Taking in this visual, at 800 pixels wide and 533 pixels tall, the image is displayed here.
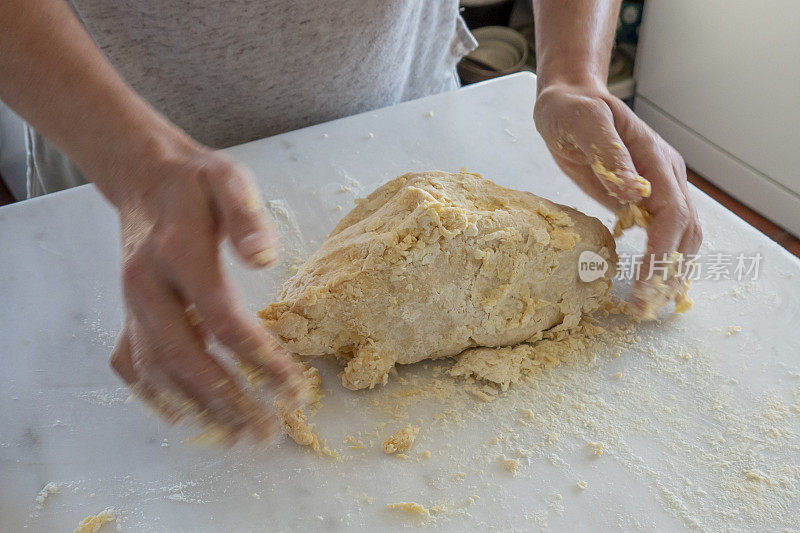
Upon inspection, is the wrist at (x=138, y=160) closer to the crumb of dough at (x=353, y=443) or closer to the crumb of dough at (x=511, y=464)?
the crumb of dough at (x=353, y=443)

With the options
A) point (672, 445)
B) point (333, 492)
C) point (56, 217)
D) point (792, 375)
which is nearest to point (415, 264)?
point (333, 492)

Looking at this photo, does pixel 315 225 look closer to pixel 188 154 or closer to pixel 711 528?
pixel 188 154

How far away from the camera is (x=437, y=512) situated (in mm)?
935

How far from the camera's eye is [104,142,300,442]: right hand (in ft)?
2.53

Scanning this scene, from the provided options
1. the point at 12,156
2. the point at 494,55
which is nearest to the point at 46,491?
the point at 12,156

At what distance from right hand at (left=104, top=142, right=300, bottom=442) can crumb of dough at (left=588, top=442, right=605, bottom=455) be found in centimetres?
44

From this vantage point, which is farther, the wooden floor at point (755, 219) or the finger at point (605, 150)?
the wooden floor at point (755, 219)

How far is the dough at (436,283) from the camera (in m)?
1.06

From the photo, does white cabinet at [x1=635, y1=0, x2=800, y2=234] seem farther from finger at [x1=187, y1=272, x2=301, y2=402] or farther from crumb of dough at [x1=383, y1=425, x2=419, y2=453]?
finger at [x1=187, y1=272, x2=301, y2=402]

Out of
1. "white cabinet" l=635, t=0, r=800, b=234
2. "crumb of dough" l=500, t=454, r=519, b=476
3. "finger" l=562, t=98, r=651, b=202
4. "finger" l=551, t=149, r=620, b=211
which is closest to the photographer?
"crumb of dough" l=500, t=454, r=519, b=476

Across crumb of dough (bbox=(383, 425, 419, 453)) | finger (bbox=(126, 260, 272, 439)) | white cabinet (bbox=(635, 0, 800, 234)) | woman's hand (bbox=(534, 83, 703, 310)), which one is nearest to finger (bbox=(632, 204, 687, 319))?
woman's hand (bbox=(534, 83, 703, 310))

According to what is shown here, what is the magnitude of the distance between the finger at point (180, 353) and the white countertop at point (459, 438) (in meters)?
0.21

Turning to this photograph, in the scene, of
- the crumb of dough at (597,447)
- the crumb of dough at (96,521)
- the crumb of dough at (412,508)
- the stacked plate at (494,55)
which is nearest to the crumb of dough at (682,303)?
the crumb of dough at (597,447)

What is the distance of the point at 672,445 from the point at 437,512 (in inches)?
13.7
